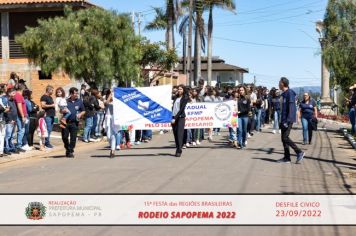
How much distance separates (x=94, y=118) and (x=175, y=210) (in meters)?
12.6

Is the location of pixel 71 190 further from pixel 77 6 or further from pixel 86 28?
pixel 77 6

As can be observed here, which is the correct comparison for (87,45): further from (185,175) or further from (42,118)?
(185,175)

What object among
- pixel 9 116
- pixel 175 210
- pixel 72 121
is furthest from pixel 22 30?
pixel 175 210

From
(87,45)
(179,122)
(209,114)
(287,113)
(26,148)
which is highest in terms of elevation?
(87,45)

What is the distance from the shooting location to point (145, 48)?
33469 millimetres

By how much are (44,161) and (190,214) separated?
303 inches

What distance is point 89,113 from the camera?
62.8ft

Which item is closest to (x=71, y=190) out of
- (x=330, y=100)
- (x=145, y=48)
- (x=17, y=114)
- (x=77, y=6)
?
(x=17, y=114)

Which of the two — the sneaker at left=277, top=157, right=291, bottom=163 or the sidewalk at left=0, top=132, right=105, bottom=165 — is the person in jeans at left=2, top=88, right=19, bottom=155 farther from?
the sneaker at left=277, top=157, right=291, bottom=163

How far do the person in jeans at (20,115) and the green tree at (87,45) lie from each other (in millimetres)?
6786

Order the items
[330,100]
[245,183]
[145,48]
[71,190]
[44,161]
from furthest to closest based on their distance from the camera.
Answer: [330,100]
[145,48]
[44,161]
[245,183]
[71,190]

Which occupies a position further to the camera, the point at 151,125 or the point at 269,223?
the point at 151,125

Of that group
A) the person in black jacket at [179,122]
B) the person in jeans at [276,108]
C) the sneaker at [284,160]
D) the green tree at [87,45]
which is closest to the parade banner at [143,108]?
the person in black jacket at [179,122]

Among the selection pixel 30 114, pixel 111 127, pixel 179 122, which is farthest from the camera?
pixel 30 114
